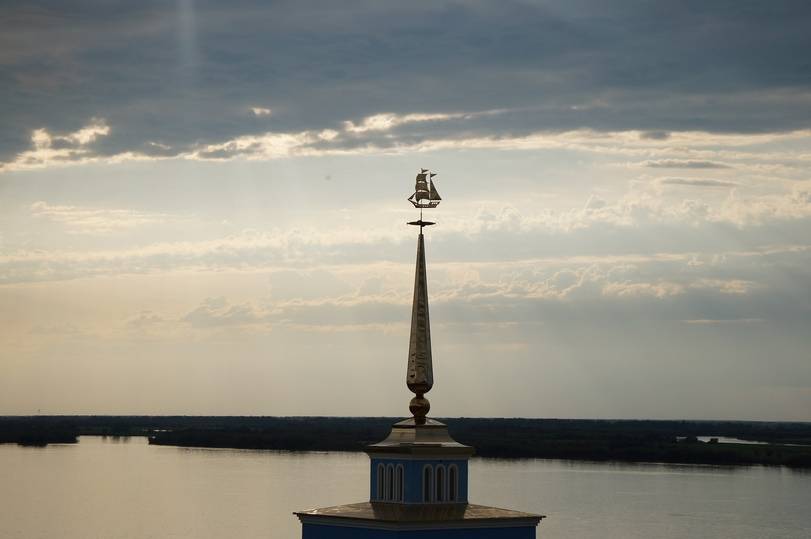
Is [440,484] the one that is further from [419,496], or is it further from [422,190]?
[422,190]

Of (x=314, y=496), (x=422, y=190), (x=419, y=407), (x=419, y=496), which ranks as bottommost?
(x=314, y=496)

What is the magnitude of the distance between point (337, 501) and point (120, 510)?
384 inches

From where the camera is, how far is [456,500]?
11703 millimetres

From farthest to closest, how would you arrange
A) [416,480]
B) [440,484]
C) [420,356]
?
[420,356] < [440,484] < [416,480]

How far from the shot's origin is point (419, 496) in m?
11.5

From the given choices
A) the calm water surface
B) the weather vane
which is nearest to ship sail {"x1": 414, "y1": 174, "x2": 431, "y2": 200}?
the weather vane

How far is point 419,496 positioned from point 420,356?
1.16 metres

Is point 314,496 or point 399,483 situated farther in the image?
point 314,496

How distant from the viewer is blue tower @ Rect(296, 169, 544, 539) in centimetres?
1133

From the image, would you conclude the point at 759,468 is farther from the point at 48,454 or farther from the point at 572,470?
the point at 48,454

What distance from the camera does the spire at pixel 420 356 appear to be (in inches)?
471

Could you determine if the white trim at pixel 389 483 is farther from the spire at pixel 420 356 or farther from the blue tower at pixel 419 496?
the spire at pixel 420 356

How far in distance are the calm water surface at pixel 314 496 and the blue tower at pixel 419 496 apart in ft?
133

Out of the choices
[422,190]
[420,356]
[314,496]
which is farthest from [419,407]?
[314,496]
